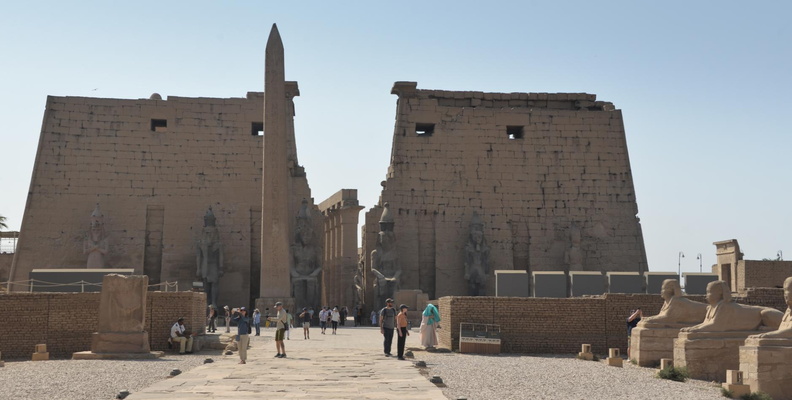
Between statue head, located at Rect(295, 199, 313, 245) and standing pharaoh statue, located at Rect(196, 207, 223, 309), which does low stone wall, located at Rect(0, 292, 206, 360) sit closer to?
statue head, located at Rect(295, 199, 313, 245)

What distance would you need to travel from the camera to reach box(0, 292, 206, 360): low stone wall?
15.6m

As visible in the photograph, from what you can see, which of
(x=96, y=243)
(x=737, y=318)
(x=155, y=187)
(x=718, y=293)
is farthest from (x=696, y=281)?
(x=96, y=243)

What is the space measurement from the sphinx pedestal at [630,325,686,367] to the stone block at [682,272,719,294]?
751 cm

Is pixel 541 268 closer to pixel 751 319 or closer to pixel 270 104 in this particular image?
pixel 270 104

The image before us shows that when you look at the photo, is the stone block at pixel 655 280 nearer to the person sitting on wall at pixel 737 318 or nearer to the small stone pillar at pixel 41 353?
the person sitting on wall at pixel 737 318

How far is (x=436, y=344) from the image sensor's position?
16.4m

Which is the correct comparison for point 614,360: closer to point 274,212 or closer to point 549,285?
point 549,285

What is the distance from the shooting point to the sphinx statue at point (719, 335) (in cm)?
1211

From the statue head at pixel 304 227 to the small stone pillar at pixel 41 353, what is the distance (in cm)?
1084

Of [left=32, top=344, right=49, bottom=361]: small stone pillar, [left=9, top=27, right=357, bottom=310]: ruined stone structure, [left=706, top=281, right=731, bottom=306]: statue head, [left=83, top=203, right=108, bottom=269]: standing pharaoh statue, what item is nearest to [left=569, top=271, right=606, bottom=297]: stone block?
[left=9, top=27, right=357, bottom=310]: ruined stone structure

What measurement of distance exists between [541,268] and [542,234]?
100 centimetres

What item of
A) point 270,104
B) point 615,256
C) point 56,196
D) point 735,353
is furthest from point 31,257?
point 735,353

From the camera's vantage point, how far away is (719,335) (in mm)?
12219

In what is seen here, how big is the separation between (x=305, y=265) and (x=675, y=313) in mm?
13342
